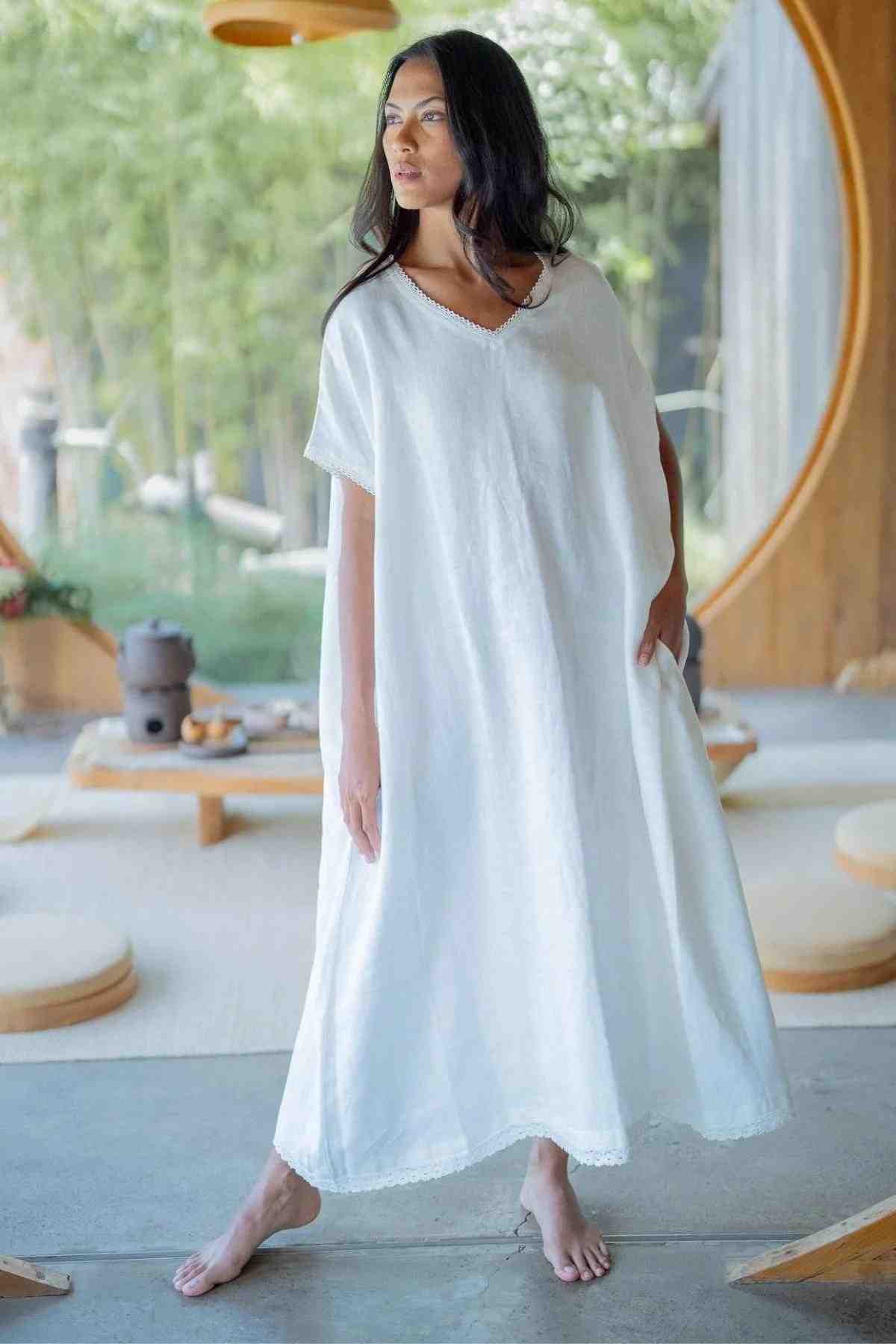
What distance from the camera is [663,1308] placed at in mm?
1865

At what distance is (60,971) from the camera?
9.21 feet

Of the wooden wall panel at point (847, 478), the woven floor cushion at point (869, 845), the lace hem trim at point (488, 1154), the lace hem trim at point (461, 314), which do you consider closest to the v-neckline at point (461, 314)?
the lace hem trim at point (461, 314)

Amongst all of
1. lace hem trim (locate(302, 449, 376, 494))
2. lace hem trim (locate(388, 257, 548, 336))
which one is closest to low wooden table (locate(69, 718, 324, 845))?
lace hem trim (locate(302, 449, 376, 494))

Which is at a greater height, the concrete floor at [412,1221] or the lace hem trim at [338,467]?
the lace hem trim at [338,467]

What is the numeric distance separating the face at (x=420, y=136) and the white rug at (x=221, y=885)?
1.54 meters

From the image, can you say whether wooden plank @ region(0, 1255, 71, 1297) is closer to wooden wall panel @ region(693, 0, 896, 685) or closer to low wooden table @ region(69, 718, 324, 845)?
low wooden table @ region(69, 718, 324, 845)

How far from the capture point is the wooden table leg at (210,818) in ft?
12.9

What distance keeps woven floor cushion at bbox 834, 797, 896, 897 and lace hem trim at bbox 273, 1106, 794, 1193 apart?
5.21 feet

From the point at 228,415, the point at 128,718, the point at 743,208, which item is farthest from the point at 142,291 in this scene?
the point at 128,718

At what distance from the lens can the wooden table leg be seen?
392cm

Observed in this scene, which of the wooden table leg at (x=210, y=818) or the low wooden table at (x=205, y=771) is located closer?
the low wooden table at (x=205, y=771)

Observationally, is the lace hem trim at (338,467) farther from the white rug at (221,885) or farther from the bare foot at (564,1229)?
the white rug at (221,885)

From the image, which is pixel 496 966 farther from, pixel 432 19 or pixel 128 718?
pixel 432 19

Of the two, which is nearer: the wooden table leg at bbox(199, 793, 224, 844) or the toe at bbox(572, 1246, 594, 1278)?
the toe at bbox(572, 1246, 594, 1278)
